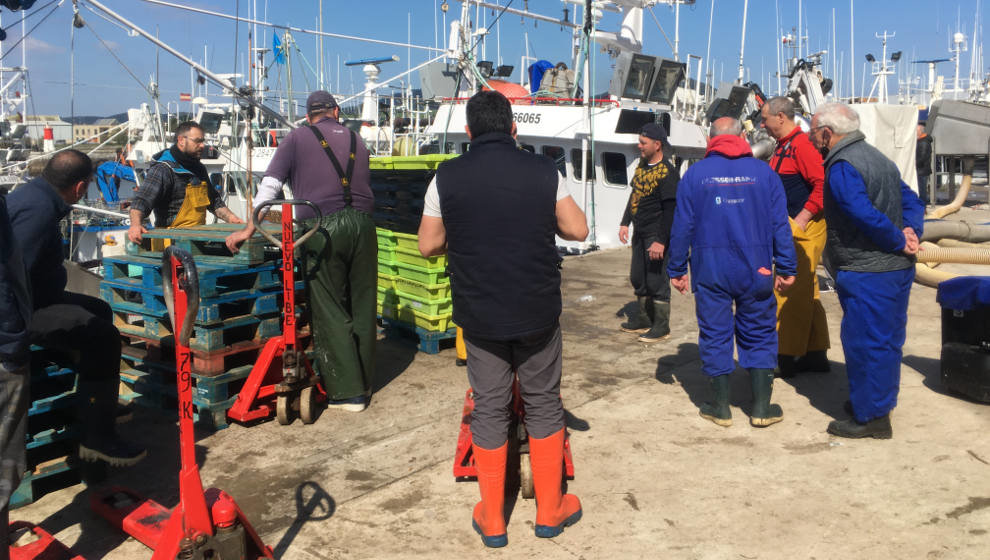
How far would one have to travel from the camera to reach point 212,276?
4656mm

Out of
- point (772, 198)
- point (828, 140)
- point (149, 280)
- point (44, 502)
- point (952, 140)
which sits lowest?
point (44, 502)

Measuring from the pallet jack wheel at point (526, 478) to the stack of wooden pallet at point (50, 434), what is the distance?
7.37 ft

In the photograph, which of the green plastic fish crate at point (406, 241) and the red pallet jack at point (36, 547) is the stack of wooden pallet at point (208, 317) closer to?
the green plastic fish crate at point (406, 241)

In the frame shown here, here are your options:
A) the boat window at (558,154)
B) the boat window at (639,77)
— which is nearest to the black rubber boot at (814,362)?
the boat window at (558,154)

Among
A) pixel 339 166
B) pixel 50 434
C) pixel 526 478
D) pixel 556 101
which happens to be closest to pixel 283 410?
pixel 50 434

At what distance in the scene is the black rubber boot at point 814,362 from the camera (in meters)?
5.77

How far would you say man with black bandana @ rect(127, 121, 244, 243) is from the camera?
19.3 feet

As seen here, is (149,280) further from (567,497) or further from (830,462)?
(830,462)

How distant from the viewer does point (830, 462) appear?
4.13 meters

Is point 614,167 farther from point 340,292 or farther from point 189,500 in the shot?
point 189,500

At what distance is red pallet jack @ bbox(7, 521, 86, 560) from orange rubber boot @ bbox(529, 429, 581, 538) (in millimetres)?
1913

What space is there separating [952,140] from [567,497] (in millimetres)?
18909

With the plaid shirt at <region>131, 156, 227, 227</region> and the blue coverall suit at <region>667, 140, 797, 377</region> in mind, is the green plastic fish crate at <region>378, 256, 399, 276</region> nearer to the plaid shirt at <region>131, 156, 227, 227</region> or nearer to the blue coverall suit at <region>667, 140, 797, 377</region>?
the plaid shirt at <region>131, 156, 227, 227</region>

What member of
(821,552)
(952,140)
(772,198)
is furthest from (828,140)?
(952,140)
